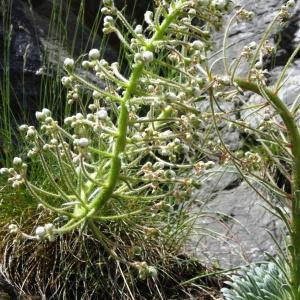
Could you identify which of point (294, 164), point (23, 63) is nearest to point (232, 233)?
point (294, 164)

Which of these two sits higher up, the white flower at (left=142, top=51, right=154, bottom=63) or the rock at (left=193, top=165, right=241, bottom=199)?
the white flower at (left=142, top=51, right=154, bottom=63)

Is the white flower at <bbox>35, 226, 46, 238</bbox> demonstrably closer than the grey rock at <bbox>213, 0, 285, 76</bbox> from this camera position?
Yes

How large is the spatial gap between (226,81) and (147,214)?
1.62m

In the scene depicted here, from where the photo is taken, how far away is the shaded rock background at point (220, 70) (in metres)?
3.80

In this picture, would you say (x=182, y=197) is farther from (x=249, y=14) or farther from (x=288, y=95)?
(x=288, y=95)

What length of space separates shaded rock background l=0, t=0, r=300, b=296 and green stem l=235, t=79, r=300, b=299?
538mm

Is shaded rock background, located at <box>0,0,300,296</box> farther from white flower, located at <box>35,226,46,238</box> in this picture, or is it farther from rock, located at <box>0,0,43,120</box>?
white flower, located at <box>35,226,46,238</box>

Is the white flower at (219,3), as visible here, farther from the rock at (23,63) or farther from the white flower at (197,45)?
the rock at (23,63)

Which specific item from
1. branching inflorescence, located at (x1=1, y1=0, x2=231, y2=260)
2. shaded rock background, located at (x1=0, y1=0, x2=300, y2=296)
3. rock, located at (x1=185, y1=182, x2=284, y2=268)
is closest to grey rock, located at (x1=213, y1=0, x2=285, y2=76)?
shaded rock background, located at (x1=0, y1=0, x2=300, y2=296)

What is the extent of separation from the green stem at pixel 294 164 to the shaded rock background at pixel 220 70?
538 mm

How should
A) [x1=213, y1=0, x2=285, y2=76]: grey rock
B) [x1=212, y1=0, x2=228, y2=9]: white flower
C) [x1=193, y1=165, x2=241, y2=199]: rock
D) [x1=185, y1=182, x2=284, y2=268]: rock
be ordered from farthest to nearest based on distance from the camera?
[x1=213, y1=0, x2=285, y2=76]: grey rock → [x1=193, y1=165, x2=241, y2=199]: rock → [x1=185, y1=182, x2=284, y2=268]: rock → [x1=212, y1=0, x2=228, y2=9]: white flower

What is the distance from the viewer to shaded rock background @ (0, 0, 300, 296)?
3.80m

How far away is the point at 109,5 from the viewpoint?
7.34ft

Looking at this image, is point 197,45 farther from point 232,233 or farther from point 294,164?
point 232,233
